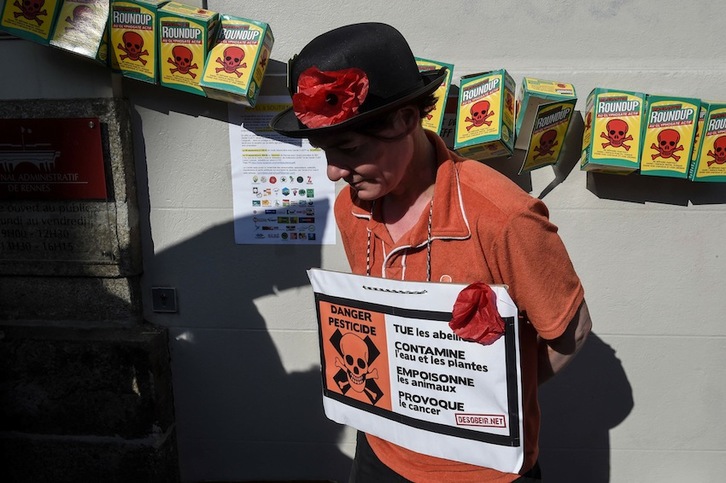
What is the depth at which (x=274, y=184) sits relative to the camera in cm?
256

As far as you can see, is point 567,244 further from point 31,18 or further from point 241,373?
point 31,18

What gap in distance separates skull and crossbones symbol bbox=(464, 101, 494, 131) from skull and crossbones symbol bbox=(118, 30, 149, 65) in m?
1.26

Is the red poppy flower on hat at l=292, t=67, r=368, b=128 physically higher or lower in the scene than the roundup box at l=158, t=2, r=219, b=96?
lower

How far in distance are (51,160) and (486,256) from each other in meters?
1.99

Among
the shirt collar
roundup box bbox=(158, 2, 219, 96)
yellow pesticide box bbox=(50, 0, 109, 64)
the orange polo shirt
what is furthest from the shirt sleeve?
yellow pesticide box bbox=(50, 0, 109, 64)

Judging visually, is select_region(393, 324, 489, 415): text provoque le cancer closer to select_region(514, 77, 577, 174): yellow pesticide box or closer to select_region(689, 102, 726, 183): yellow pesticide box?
select_region(514, 77, 577, 174): yellow pesticide box

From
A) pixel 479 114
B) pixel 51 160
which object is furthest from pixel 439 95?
pixel 51 160

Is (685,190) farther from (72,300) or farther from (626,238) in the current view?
(72,300)

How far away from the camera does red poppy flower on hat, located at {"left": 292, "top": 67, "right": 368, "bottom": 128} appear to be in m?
1.28

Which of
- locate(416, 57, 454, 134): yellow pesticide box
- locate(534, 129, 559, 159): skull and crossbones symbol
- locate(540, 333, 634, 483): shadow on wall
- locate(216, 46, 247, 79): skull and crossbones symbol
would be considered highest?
locate(216, 46, 247, 79): skull and crossbones symbol

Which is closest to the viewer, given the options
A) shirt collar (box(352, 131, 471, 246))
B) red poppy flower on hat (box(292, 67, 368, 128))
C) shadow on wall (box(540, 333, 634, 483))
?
red poppy flower on hat (box(292, 67, 368, 128))

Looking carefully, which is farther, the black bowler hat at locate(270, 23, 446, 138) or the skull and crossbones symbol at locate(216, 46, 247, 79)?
the skull and crossbones symbol at locate(216, 46, 247, 79)

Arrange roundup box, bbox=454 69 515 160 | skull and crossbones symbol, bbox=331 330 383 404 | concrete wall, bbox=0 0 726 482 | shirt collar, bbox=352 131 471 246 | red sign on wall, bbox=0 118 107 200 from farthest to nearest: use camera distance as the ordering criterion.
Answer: red sign on wall, bbox=0 118 107 200 < concrete wall, bbox=0 0 726 482 < roundup box, bbox=454 69 515 160 < skull and crossbones symbol, bbox=331 330 383 404 < shirt collar, bbox=352 131 471 246

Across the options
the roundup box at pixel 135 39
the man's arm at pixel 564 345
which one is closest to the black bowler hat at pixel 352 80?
the man's arm at pixel 564 345
